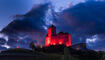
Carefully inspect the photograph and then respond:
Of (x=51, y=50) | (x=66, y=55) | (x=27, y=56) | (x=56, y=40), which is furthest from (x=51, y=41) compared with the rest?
(x=66, y=55)

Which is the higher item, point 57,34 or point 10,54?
point 57,34

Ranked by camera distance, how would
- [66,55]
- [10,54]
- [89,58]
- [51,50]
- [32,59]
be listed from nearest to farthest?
[66,55] → [10,54] → [32,59] → [89,58] → [51,50]

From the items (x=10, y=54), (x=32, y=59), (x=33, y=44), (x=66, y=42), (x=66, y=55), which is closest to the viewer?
(x=66, y=55)

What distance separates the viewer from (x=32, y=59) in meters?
51.1

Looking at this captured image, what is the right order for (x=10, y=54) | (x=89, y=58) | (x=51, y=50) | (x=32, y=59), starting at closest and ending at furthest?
(x=10, y=54)
(x=32, y=59)
(x=89, y=58)
(x=51, y=50)

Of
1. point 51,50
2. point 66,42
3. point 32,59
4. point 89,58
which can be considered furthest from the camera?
point 66,42

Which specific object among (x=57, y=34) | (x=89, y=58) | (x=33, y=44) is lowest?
(x=89, y=58)

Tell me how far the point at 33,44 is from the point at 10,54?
7211 centimetres

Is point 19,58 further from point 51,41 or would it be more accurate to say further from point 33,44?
point 33,44

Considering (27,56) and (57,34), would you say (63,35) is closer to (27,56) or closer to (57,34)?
(57,34)

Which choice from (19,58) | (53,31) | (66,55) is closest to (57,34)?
(53,31)

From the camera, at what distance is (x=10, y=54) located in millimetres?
47969

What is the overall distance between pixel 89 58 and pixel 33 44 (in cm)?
6723

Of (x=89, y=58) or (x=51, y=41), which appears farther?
(x=51, y=41)
